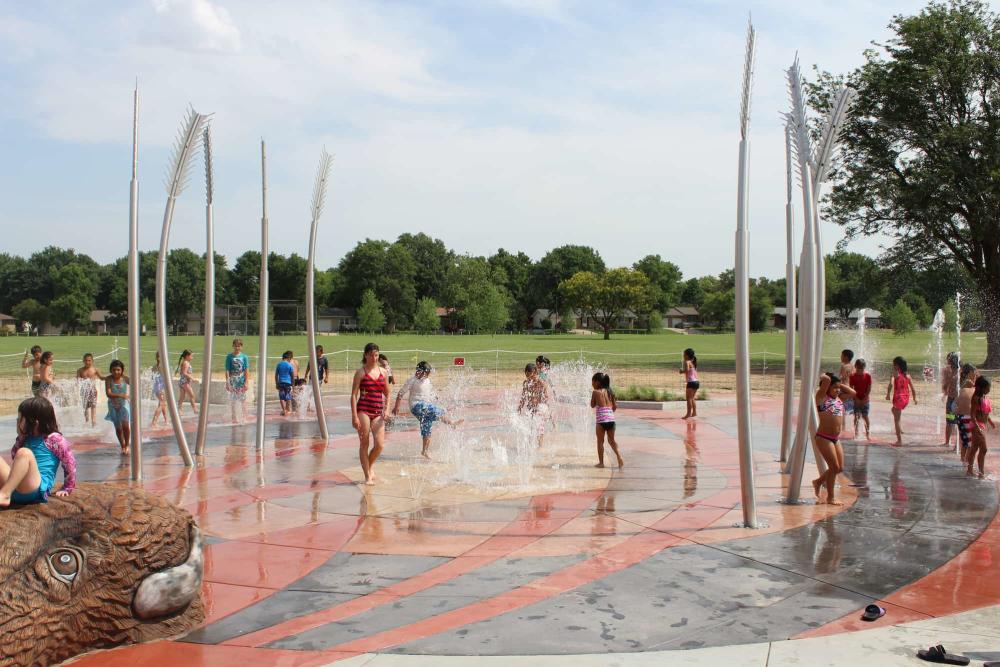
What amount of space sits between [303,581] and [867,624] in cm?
404

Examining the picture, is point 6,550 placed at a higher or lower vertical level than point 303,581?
higher

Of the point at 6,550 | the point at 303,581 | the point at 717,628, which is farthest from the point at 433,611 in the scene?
the point at 6,550

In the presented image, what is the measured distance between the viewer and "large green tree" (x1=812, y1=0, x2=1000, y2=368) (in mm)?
31328

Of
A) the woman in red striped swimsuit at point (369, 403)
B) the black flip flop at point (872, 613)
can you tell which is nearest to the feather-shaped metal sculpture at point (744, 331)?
the black flip flop at point (872, 613)

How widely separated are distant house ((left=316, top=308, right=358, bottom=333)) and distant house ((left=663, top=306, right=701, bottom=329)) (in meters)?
60.4

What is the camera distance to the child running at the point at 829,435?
9.16 meters

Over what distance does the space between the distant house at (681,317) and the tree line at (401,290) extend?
17763 mm

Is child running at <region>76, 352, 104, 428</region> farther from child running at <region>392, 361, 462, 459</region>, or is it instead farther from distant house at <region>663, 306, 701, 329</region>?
distant house at <region>663, 306, 701, 329</region>

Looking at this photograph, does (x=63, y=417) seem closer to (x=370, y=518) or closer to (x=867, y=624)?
(x=370, y=518)

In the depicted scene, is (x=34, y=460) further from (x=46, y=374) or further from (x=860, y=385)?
(x=860, y=385)

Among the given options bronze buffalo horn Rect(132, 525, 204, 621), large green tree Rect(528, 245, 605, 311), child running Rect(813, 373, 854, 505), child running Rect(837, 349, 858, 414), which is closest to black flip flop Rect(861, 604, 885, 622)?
child running Rect(813, 373, 854, 505)

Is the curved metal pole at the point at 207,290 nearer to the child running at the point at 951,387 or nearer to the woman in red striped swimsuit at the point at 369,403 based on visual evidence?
the woman in red striped swimsuit at the point at 369,403

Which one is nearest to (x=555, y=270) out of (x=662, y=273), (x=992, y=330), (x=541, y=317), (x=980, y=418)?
(x=541, y=317)

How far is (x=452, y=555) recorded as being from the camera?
23.7 feet
